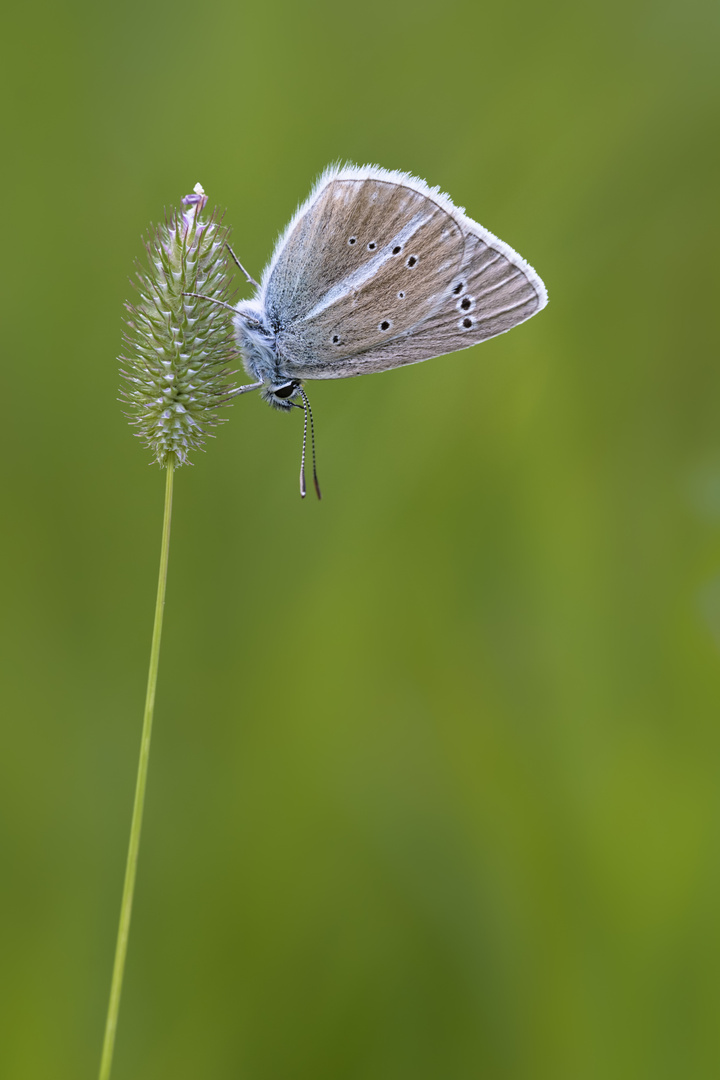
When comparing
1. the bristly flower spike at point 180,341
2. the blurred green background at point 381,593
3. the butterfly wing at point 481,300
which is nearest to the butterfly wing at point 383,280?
the butterfly wing at point 481,300

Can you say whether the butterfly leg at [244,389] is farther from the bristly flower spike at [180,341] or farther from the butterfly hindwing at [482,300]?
the butterfly hindwing at [482,300]

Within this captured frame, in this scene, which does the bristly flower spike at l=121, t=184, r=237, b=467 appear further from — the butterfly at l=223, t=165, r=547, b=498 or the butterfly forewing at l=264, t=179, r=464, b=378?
the butterfly forewing at l=264, t=179, r=464, b=378

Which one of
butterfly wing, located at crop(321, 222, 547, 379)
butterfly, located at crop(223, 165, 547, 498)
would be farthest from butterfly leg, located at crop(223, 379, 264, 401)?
butterfly wing, located at crop(321, 222, 547, 379)

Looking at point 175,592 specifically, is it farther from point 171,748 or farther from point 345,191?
point 345,191

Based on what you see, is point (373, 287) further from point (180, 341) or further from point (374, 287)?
point (180, 341)

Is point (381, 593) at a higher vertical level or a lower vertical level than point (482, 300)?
lower

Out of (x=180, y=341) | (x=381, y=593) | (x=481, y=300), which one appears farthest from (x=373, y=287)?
(x=381, y=593)

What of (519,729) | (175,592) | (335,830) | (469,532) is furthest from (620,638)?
(175,592)
